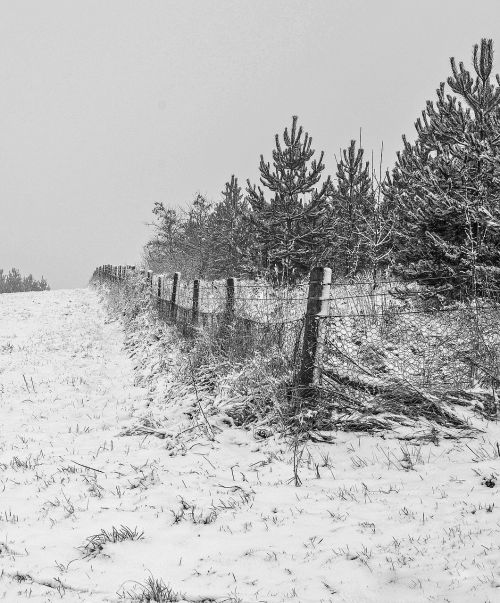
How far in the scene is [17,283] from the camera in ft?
444

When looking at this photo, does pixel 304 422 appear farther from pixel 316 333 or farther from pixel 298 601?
pixel 298 601

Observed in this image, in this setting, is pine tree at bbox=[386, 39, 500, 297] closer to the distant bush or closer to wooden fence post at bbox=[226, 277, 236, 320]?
wooden fence post at bbox=[226, 277, 236, 320]

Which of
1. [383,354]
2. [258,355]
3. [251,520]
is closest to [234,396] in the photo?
[258,355]

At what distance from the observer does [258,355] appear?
5.46 metres

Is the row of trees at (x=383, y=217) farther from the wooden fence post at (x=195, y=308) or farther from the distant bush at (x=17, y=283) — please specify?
the distant bush at (x=17, y=283)

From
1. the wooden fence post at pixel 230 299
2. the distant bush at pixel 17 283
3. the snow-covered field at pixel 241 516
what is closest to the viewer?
the snow-covered field at pixel 241 516

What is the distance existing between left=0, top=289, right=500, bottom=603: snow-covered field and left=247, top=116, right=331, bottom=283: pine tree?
13.4m

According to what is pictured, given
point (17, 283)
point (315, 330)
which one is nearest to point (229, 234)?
point (315, 330)

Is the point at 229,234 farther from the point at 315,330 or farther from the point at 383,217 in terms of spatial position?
the point at 315,330

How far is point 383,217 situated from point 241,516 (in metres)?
14.0

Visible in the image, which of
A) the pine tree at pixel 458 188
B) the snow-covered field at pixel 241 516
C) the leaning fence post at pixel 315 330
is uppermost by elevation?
the pine tree at pixel 458 188

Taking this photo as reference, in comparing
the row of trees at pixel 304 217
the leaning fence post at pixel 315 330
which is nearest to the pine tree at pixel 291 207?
the row of trees at pixel 304 217

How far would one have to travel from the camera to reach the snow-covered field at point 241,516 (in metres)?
2.24

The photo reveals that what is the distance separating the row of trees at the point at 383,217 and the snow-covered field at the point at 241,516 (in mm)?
2819
